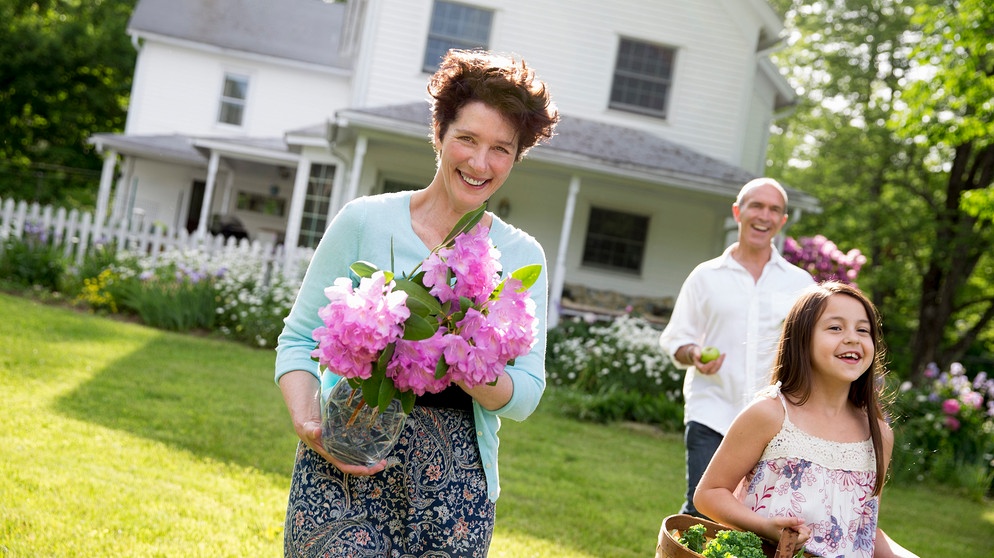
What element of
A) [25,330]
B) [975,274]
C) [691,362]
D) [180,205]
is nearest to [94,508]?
[691,362]

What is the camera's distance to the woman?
2260 mm

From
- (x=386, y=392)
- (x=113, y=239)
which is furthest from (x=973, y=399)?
(x=113, y=239)

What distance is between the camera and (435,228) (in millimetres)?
2523

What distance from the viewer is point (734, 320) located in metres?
4.56

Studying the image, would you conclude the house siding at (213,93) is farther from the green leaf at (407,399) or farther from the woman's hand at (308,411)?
the green leaf at (407,399)

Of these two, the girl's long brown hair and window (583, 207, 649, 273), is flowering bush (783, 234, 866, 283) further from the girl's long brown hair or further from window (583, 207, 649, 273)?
the girl's long brown hair

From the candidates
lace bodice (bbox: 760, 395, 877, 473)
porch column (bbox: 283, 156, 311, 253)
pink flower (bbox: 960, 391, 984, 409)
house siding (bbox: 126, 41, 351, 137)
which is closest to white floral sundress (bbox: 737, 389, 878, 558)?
lace bodice (bbox: 760, 395, 877, 473)

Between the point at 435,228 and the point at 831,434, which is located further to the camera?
the point at 831,434

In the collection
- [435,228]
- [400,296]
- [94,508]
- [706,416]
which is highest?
[435,228]

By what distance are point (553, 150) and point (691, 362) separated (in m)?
10.7

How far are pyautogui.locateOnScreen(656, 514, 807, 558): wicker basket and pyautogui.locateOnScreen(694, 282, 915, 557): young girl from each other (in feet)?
0.35

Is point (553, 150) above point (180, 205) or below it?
above

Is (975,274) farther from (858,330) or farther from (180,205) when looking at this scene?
(858,330)

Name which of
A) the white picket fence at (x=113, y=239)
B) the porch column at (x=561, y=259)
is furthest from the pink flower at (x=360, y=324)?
the porch column at (x=561, y=259)
